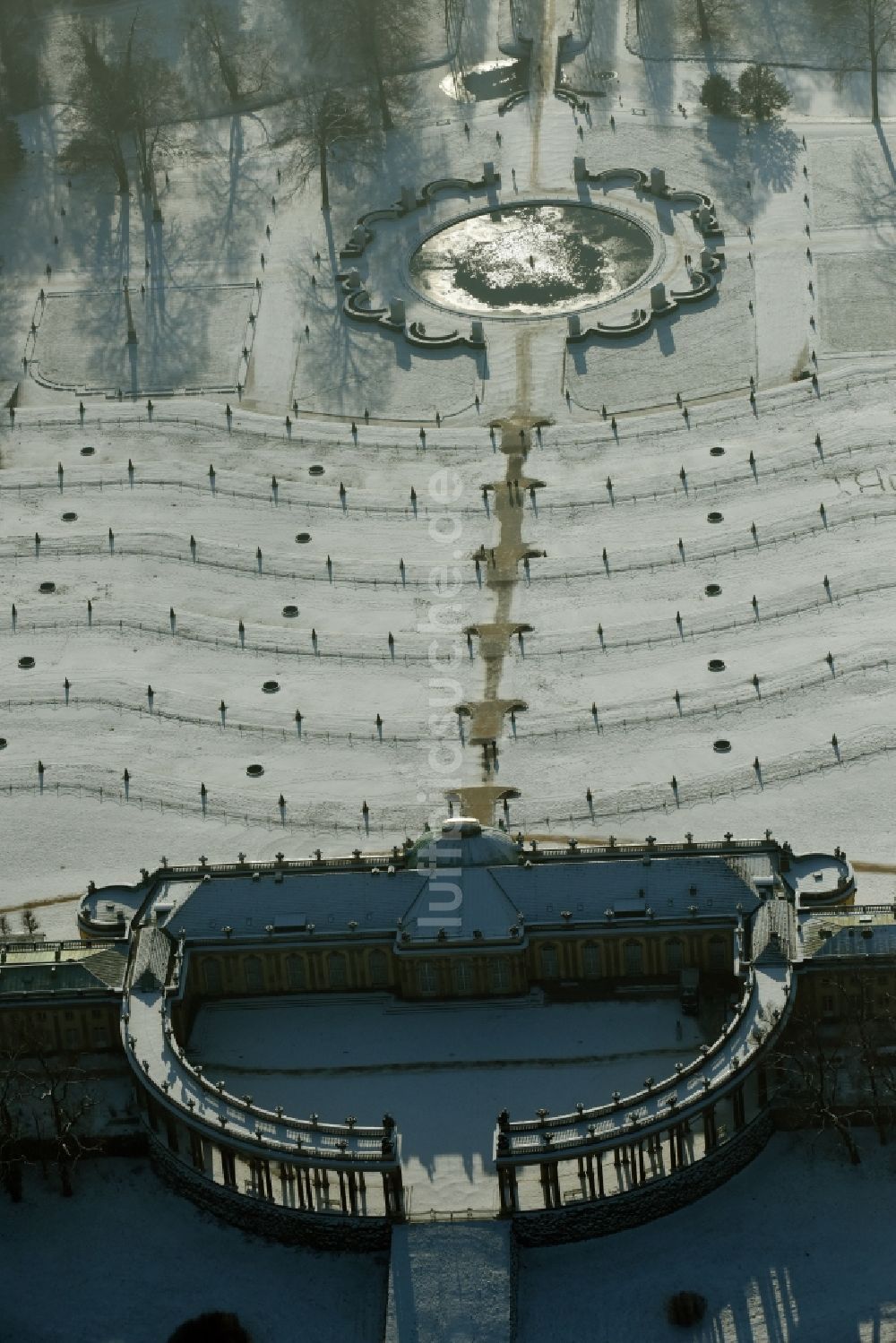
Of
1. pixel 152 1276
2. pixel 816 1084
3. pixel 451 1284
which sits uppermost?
pixel 816 1084

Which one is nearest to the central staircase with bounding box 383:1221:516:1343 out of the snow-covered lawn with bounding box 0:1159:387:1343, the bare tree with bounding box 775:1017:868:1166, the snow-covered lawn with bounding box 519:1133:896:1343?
the snow-covered lawn with bounding box 519:1133:896:1343

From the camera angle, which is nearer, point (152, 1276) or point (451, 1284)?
point (451, 1284)

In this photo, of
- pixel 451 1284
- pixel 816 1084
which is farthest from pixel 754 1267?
pixel 451 1284

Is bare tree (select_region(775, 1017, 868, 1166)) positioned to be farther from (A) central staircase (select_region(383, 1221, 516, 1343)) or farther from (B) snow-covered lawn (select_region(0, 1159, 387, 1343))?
(B) snow-covered lawn (select_region(0, 1159, 387, 1343))

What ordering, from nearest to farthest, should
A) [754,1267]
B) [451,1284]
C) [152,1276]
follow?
[451,1284] < [754,1267] < [152,1276]

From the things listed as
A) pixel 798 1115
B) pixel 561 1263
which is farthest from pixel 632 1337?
pixel 798 1115

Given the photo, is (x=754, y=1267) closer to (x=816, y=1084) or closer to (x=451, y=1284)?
(x=816, y=1084)
